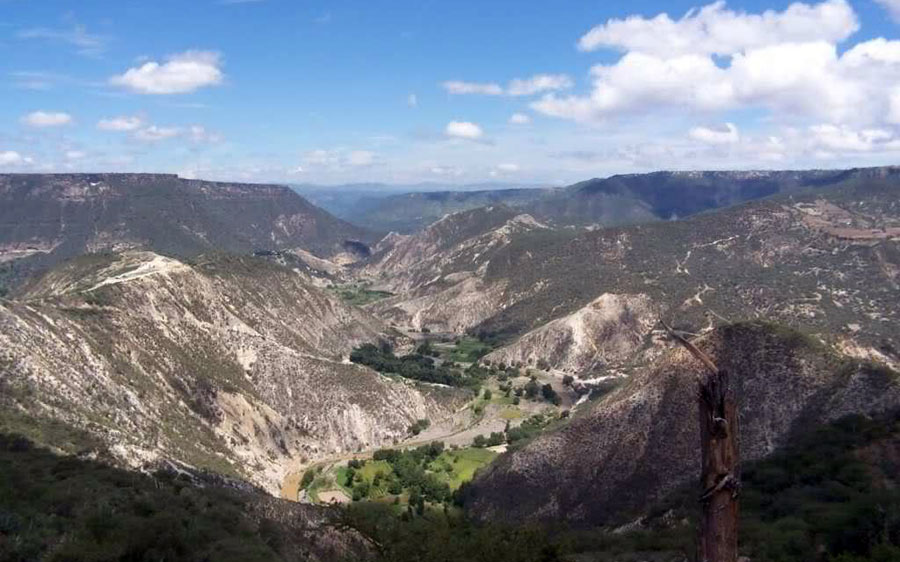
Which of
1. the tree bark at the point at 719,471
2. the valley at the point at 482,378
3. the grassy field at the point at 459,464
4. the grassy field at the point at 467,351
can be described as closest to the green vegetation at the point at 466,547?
the valley at the point at 482,378

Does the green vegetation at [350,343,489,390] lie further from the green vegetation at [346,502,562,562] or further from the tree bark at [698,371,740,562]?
the tree bark at [698,371,740,562]

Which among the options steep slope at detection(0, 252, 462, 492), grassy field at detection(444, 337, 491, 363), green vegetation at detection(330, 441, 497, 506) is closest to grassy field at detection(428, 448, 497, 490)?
green vegetation at detection(330, 441, 497, 506)

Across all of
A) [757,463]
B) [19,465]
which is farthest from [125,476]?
[757,463]

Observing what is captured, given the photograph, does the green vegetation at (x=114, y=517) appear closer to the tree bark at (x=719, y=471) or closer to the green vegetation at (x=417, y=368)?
the tree bark at (x=719, y=471)

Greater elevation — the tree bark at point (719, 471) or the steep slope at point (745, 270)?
the tree bark at point (719, 471)

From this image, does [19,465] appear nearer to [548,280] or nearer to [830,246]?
[548,280]
